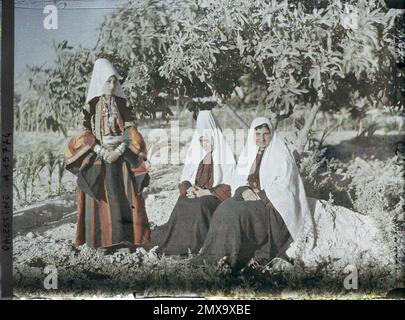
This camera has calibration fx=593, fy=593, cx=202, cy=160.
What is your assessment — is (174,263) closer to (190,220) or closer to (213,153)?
(190,220)

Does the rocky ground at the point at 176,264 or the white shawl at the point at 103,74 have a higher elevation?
the white shawl at the point at 103,74

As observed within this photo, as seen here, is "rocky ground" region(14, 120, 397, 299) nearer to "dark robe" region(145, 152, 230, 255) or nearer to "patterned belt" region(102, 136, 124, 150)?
"dark robe" region(145, 152, 230, 255)

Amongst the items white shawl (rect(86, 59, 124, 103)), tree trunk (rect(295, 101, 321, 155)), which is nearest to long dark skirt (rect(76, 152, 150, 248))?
white shawl (rect(86, 59, 124, 103))

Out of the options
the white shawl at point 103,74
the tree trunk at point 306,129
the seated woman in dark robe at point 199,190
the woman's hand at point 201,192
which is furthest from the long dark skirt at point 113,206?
the tree trunk at point 306,129

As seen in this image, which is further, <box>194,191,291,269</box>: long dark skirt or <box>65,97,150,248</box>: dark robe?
<box>65,97,150,248</box>: dark robe

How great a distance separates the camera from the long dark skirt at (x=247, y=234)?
5.42 meters

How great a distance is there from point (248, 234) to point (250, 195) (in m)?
0.36

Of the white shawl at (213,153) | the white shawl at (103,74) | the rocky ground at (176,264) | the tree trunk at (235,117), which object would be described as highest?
the white shawl at (103,74)

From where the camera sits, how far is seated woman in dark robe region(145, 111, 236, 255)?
18.0 feet

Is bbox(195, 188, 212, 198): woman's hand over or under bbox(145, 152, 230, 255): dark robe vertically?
over

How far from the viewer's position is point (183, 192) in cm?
557

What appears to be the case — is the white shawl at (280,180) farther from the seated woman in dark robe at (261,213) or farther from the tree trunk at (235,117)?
the tree trunk at (235,117)

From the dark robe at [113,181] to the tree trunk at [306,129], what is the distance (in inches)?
56.9
